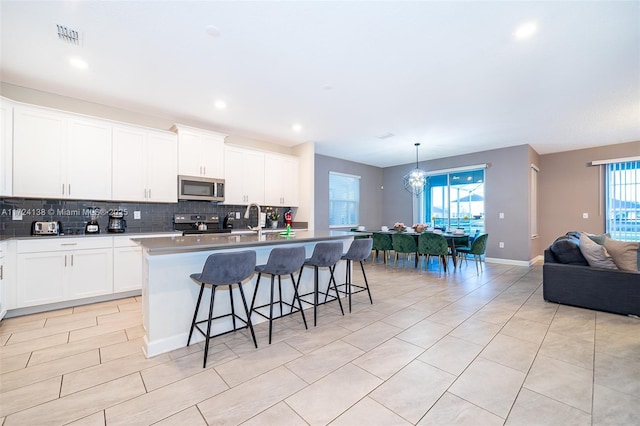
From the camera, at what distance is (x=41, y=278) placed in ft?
10.3

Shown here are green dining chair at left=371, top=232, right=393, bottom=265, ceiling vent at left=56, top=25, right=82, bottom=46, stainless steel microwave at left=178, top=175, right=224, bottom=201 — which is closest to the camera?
ceiling vent at left=56, top=25, right=82, bottom=46

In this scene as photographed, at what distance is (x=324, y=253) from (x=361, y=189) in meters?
5.34

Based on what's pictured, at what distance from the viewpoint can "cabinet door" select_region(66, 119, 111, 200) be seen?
3.50 metres

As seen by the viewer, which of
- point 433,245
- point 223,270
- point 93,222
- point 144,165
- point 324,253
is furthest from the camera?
point 433,245

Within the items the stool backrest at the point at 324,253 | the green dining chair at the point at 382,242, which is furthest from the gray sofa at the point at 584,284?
the stool backrest at the point at 324,253

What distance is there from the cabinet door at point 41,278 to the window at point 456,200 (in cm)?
705

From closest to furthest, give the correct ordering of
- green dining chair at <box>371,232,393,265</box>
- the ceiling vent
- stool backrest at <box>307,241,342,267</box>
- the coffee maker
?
the ceiling vent
stool backrest at <box>307,241,342,267</box>
the coffee maker
green dining chair at <box>371,232,393,265</box>

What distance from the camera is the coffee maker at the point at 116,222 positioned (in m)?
3.79

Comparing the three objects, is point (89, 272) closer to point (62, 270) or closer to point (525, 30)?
point (62, 270)

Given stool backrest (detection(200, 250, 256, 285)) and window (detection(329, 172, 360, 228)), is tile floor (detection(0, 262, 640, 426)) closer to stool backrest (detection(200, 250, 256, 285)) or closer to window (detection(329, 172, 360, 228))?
stool backrest (detection(200, 250, 256, 285))

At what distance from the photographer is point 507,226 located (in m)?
6.26

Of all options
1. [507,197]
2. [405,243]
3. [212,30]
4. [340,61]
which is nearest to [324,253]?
[340,61]

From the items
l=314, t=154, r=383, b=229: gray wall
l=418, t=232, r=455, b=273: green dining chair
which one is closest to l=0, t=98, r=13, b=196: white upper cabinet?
l=314, t=154, r=383, b=229: gray wall

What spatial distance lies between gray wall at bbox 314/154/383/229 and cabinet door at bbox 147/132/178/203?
129 inches
